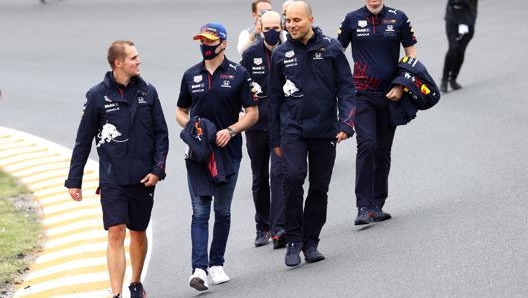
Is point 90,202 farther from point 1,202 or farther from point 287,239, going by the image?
point 287,239

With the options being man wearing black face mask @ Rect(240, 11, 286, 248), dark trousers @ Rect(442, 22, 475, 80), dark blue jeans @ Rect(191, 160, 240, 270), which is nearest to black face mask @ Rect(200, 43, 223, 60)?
man wearing black face mask @ Rect(240, 11, 286, 248)

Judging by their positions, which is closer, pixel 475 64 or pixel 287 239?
pixel 287 239

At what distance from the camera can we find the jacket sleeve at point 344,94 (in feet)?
29.5

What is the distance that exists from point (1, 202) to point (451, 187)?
5.48m

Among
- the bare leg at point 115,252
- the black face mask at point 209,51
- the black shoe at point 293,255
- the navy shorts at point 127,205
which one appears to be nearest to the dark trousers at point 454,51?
the black shoe at point 293,255

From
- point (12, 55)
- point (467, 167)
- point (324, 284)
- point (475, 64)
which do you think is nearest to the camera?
point (324, 284)

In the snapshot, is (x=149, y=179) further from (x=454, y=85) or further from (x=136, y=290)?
(x=454, y=85)

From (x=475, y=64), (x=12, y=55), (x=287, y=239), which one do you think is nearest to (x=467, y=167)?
(x=287, y=239)

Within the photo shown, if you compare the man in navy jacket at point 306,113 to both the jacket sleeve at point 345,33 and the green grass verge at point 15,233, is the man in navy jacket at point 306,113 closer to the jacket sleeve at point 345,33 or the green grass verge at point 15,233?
the jacket sleeve at point 345,33

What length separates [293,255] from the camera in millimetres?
9102

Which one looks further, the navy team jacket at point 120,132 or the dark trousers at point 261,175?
the dark trousers at point 261,175

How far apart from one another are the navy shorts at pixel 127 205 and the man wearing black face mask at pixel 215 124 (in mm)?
374

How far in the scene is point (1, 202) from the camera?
548 inches

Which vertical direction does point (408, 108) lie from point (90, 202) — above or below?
above
